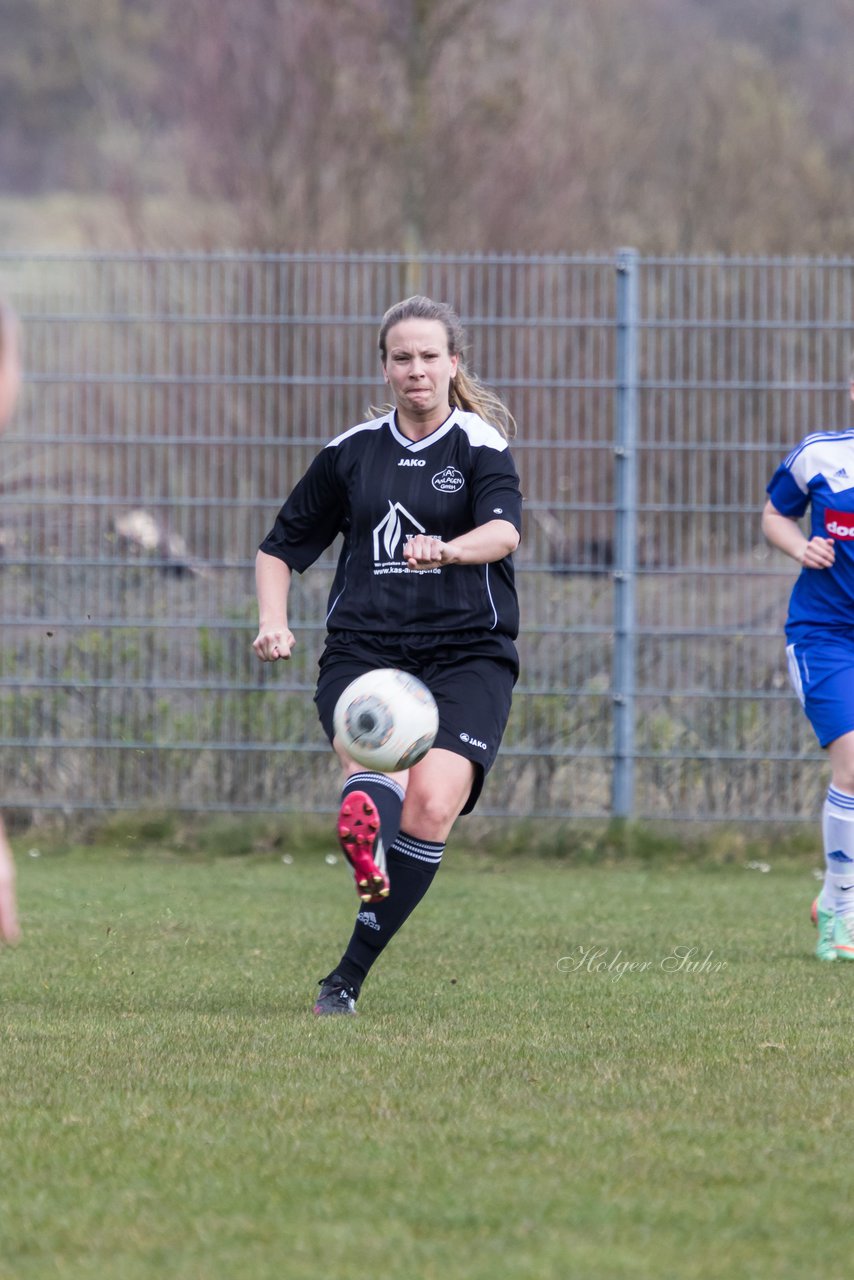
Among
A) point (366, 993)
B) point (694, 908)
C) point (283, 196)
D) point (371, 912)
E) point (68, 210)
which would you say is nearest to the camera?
point (371, 912)

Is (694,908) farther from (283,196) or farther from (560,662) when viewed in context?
(283,196)

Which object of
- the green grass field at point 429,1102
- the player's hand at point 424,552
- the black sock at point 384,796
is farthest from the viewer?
the black sock at point 384,796

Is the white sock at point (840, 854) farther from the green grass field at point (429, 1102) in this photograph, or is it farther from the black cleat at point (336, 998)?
the black cleat at point (336, 998)

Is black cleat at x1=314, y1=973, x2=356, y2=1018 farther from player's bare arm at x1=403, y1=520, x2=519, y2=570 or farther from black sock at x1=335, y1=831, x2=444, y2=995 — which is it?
player's bare arm at x1=403, y1=520, x2=519, y2=570

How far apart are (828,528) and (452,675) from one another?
1745 millimetres

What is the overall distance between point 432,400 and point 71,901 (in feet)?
12.2

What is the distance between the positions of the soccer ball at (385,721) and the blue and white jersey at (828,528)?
6.08 feet

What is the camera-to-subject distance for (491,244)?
19.6 metres

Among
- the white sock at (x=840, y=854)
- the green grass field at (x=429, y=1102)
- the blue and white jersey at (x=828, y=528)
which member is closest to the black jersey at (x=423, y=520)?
the green grass field at (x=429, y=1102)

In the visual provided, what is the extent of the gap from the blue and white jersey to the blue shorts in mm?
62

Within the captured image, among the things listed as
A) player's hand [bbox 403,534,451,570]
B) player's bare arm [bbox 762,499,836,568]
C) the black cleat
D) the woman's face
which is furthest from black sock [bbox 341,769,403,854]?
player's bare arm [bbox 762,499,836,568]

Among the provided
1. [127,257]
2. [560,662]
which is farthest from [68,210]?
[560,662]

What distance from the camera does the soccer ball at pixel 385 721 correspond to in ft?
16.7

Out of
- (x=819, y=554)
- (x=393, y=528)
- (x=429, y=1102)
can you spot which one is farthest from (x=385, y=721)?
(x=819, y=554)
